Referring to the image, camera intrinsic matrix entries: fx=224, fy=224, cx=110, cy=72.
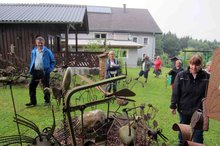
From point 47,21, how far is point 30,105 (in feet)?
19.0

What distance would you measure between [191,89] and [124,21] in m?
30.3

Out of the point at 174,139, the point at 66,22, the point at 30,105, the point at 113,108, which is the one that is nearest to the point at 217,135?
the point at 174,139

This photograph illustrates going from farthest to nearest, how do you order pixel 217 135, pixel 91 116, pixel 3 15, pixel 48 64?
pixel 3 15 < pixel 48 64 < pixel 217 135 < pixel 91 116

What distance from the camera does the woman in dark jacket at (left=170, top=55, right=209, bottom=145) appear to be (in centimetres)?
301

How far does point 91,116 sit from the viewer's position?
3.62 m

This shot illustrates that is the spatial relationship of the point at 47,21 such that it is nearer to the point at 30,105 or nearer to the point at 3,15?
the point at 3,15

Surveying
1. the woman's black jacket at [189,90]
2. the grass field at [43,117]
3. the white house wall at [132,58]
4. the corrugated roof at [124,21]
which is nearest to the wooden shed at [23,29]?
the grass field at [43,117]

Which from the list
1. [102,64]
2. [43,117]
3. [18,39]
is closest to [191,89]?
[43,117]

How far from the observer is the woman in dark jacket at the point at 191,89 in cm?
301

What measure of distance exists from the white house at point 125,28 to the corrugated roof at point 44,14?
45.7ft

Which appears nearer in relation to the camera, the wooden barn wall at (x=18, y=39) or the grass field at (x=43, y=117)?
the grass field at (x=43, y=117)

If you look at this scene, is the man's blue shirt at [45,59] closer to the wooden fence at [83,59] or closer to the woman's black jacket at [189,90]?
the woman's black jacket at [189,90]

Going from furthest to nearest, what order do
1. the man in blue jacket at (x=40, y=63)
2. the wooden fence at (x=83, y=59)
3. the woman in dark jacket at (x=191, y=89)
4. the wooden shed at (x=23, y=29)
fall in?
1. the wooden fence at (x=83, y=59)
2. the wooden shed at (x=23, y=29)
3. the man in blue jacket at (x=40, y=63)
4. the woman in dark jacket at (x=191, y=89)

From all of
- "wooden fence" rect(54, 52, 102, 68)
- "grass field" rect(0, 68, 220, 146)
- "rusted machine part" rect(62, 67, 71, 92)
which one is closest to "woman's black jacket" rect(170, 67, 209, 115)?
"grass field" rect(0, 68, 220, 146)
